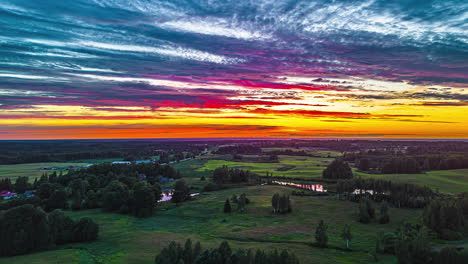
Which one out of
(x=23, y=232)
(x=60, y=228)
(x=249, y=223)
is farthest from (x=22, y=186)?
(x=249, y=223)

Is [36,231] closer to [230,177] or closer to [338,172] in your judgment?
[230,177]

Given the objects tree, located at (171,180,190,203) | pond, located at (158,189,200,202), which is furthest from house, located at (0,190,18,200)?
tree, located at (171,180,190,203)

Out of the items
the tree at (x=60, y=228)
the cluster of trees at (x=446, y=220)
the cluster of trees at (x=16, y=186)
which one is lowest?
the cluster of trees at (x=16, y=186)

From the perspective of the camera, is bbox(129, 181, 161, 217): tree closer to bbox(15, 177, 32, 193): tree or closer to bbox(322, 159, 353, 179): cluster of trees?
bbox(15, 177, 32, 193): tree

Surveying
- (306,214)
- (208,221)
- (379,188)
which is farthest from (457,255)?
(379,188)

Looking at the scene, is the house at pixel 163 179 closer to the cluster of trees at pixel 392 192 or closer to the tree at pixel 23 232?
the tree at pixel 23 232

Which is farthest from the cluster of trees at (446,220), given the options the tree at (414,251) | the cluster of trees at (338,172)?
the cluster of trees at (338,172)
